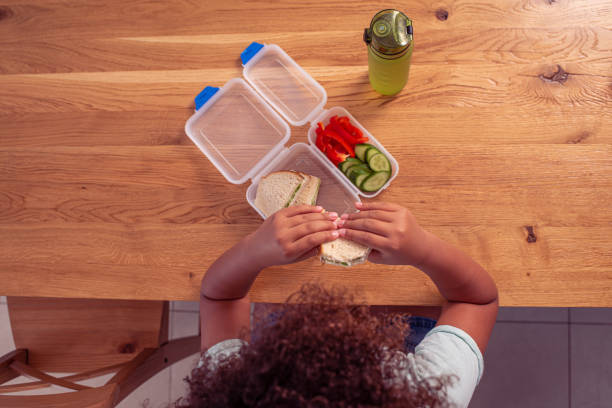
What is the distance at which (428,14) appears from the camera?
2.91 feet

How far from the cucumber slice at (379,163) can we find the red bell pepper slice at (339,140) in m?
0.05

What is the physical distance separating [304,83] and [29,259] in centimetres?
74

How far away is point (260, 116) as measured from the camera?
904 millimetres

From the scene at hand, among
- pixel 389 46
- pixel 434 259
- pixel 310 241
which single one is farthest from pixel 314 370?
pixel 389 46

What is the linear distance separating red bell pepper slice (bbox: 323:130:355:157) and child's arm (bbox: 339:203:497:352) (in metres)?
0.16

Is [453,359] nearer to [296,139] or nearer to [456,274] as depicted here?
[456,274]

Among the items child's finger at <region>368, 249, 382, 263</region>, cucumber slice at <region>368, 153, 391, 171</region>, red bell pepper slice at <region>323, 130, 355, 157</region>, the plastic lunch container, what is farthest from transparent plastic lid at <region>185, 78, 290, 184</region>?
child's finger at <region>368, 249, 382, 263</region>

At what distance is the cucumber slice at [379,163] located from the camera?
2.69 ft

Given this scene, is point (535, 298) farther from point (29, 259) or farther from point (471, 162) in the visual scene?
point (29, 259)

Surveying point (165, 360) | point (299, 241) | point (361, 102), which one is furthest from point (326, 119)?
point (165, 360)

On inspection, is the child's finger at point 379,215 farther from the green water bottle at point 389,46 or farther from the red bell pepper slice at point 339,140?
the green water bottle at point 389,46

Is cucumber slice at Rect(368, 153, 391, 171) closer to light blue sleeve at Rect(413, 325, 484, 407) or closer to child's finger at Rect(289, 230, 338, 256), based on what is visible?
child's finger at Rect(289, 230, 338, 256)

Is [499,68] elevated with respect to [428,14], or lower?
lower

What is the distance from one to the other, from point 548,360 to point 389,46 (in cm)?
126
